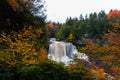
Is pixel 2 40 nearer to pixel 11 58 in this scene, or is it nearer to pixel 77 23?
pixel 11 58

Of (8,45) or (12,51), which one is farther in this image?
(8,45)

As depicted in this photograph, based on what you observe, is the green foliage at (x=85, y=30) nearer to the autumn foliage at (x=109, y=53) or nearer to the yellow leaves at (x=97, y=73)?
the autumn foliage at (x=109, y=53)

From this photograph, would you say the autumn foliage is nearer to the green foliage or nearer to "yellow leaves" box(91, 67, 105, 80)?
"yellow leaves" box(91, 67, 105, 80)

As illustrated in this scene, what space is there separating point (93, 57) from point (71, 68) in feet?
3.72

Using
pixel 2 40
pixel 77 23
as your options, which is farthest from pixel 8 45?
pixel 77 23

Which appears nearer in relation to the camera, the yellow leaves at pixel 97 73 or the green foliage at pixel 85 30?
the yellow leaves at pixel 97 73

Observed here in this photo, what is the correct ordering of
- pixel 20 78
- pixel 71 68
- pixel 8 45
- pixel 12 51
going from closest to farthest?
pixel 20 78
pixel 71 68
pixel 12 51
pixel 8 45

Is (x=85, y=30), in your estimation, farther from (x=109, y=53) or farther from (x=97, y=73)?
(x=97, y=73)

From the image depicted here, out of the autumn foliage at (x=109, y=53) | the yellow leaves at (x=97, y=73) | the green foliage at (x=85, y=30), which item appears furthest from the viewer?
the green foliage at (x=85, y=30)

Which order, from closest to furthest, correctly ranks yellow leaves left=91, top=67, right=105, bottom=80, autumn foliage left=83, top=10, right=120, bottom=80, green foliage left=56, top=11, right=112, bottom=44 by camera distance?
yellow leaves left=91, top=67, right=105, bottom=80 < autumn foliage left=83, top=10, right=120, bottom=80 < green foliage left=56, top=11, right=112, bottom=44

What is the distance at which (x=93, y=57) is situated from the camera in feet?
47.3

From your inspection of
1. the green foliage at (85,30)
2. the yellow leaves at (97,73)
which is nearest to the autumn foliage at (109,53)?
the yellow leaves at (97,73)

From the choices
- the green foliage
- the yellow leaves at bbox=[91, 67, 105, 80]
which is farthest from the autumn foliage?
the green foliage

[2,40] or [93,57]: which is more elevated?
[2,40]
